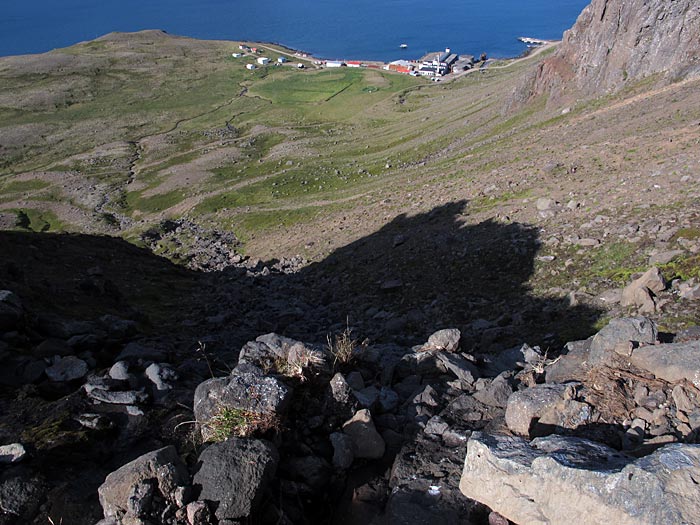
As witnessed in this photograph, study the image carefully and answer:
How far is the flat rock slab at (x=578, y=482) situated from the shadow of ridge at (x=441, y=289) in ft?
32.6

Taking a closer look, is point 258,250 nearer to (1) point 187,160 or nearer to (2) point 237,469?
(2) point 237,469

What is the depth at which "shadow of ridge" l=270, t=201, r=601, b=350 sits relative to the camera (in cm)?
1691

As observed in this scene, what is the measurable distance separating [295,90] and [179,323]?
410 ft

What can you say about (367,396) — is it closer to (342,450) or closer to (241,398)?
(342,450)

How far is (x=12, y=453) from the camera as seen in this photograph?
7332 mm

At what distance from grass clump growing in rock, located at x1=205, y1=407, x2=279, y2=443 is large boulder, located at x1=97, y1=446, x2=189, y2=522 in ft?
2.40

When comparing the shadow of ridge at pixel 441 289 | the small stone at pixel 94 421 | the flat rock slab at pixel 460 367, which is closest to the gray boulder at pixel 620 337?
the flat rock slab at pixel 460 367

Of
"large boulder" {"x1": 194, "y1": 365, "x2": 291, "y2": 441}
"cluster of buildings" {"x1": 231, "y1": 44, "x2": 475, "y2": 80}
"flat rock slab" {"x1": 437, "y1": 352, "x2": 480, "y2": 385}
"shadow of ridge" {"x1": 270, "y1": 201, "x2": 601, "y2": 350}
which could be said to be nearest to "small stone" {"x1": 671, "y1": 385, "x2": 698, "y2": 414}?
"flat rock slab" {"x1": 437, "y1": 352, "x2": 480, "y2": 385}

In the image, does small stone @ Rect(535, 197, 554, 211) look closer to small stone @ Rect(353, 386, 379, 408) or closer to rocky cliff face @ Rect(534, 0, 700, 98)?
small stone @ Rect(353, 386, 379, 408)

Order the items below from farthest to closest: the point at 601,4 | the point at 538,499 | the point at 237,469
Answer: the point at 601,4
the point at 237,469
the point at 538,499

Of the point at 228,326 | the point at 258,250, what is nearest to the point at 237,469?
the point at 228,326

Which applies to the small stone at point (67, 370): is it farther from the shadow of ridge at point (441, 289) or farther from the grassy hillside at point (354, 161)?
the grassy hillside at point (354, 161)

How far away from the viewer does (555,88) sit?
4794 cm

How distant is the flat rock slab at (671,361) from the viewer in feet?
Result: 24.6
